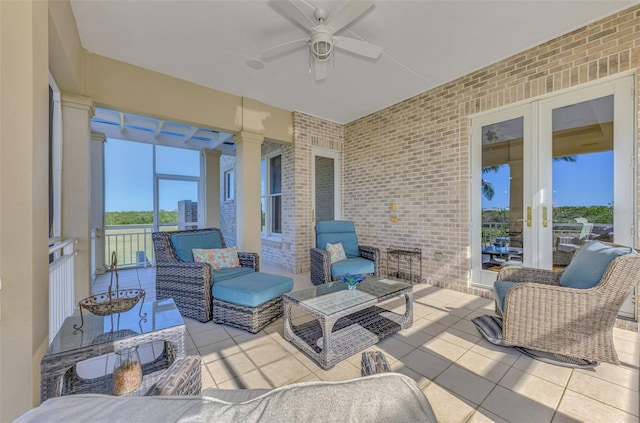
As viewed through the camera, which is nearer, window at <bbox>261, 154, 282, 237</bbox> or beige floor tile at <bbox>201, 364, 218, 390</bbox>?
beige floor tile at <bbox>201, 364, 218, 390</bbox>

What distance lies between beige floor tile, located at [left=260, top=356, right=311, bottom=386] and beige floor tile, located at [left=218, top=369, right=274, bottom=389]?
0.04 metres

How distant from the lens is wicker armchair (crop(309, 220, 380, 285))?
3.59m

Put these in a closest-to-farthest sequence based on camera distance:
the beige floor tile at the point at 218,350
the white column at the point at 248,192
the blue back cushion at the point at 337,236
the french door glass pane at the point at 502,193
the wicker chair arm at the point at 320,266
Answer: the beige floor tile at the point at 218,350, the french door glass pane at the point at 502,193, the wicker chair arm at the point at 320,266, the blue back cushion at the point at 337,236, the white column at the point at 248,192

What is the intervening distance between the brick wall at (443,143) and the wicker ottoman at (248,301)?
2465mm

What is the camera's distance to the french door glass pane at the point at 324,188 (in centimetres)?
536

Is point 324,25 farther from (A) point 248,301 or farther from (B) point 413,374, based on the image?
(B) point 413,374

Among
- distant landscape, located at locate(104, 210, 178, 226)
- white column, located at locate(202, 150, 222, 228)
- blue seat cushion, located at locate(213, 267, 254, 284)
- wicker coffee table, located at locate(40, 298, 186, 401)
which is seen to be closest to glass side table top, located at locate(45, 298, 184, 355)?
wicker coffee table, located at locate(40, 298, 186, 401)

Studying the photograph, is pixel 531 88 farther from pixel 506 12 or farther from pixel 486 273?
pixel 486 273

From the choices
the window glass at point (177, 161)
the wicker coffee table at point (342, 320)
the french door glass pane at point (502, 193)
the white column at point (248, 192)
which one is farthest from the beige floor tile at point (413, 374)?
the window glass at point (177, 161)

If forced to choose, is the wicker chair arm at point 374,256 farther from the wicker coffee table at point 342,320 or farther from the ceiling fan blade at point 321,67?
the ceiling fan blade at point 321,67

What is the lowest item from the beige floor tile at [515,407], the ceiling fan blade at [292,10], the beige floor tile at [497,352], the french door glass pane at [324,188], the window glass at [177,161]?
the beige floor tile at [515,407]

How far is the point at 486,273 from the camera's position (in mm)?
3504

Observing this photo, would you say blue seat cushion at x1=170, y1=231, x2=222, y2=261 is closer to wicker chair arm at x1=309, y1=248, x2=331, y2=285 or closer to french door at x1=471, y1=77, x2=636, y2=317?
wicker chair arm at x1=309, y1=248, x2=331, y2=285

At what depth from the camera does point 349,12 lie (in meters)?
2.04
